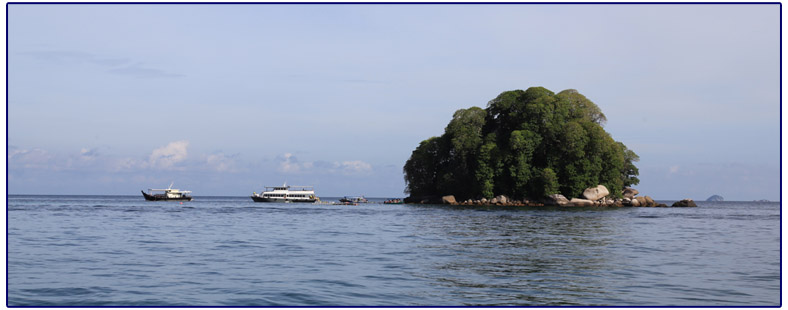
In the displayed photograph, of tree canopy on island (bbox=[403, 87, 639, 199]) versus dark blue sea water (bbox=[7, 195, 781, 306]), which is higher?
tree canopy on island (bbox=[403, 87, 639, 199])

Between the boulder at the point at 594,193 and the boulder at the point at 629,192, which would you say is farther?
the boulder at the point at 629,192

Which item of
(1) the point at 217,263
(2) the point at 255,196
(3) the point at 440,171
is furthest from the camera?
(2) the point at 255,196

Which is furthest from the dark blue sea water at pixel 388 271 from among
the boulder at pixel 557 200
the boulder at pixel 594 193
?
the boulder at pixel 594 193

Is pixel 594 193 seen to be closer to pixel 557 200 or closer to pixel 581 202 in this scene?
pixel 581 202

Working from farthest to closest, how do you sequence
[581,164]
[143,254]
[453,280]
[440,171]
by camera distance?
[440,171], [581,164], [143,254], [453,280]

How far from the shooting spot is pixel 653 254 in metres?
29.0

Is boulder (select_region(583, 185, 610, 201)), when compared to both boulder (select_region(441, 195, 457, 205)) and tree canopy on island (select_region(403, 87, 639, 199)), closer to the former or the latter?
tree canopy on island (select_region(403, 87, 639, 199))

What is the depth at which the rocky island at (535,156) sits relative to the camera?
316ft

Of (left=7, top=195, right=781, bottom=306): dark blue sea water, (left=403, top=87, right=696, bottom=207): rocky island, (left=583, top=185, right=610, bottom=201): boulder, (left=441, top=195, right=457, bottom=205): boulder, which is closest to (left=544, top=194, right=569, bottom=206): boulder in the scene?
(left=403, top=87, right=696, bottom=207): rocky island

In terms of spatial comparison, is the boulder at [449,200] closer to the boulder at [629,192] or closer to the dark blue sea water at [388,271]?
the boulder at [629,192]

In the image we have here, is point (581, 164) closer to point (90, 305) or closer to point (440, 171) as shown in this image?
point (440, 171)

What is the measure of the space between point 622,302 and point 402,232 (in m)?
25.8

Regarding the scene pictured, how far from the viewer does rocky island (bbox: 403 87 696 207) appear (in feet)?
316

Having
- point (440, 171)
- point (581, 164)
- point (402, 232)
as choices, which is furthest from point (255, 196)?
point (402, 232)
